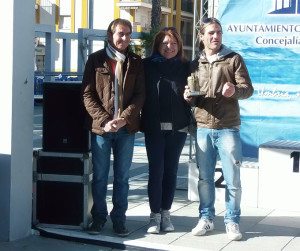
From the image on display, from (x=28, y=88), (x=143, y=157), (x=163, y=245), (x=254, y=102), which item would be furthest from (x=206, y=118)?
(x=143, y=157)

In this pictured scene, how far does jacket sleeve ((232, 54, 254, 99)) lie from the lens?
17.9ft

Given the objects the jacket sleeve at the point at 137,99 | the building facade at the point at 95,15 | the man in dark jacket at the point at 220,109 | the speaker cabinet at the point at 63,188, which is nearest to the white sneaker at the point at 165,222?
the man in dark jacket at the point at 220,109

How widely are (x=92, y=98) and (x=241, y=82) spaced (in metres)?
1.36

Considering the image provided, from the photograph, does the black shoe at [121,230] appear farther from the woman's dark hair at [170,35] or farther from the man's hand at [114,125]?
the woman's dark hair at [170,35]

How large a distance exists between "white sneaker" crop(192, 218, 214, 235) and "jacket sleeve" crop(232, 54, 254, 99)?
1.29 metres

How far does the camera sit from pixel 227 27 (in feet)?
25.8

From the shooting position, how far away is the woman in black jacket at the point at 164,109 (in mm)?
5691

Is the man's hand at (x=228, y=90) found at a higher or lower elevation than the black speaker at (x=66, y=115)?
higher

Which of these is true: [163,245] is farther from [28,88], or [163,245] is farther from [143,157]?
[143,157]

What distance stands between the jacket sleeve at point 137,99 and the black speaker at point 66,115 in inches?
21.7

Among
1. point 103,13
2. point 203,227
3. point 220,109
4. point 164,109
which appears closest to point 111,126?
point 164,109

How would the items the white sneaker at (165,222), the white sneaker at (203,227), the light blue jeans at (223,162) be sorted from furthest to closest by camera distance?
the white sneaker at (165,222) < the white sneaker at (203,227) < the light blue jeans at (223,162)

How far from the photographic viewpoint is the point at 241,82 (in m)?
5.54

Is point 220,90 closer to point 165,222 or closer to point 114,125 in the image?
point 114,125
